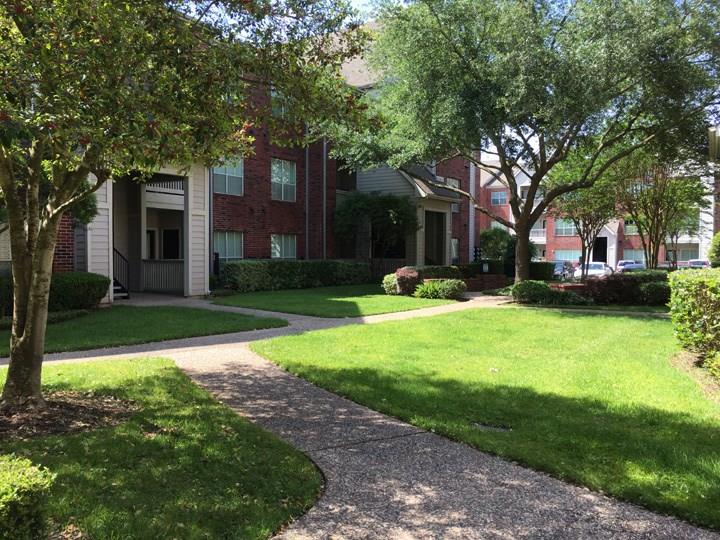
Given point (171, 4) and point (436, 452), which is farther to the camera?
point (171, 4)

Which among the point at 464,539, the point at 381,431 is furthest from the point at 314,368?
the point at 464,539

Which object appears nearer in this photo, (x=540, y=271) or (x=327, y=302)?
(x=327, y=302)

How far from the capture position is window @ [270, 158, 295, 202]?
22.7m

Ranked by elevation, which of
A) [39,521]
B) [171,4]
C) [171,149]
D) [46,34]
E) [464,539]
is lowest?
[464,539]

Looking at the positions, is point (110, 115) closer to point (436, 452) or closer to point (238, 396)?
point (238, 396)

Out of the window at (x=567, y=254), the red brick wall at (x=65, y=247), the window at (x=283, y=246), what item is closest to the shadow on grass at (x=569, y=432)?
the red brick wall at (x=65, y=247)

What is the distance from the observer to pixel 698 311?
25.7 feet

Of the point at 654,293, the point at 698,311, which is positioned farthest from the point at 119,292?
the point at 654,293

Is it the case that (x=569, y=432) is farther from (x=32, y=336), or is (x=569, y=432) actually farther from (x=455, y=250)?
(x=455, y=250)

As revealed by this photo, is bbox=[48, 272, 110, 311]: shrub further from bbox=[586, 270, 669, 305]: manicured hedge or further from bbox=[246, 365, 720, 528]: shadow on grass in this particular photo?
bbox=[586, 270, 669, 305]: manicured hedge

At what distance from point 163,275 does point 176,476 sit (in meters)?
16.2

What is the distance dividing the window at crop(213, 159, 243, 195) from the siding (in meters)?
6.08

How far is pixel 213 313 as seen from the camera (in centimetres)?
1327

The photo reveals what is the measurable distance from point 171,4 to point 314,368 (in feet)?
14.9
